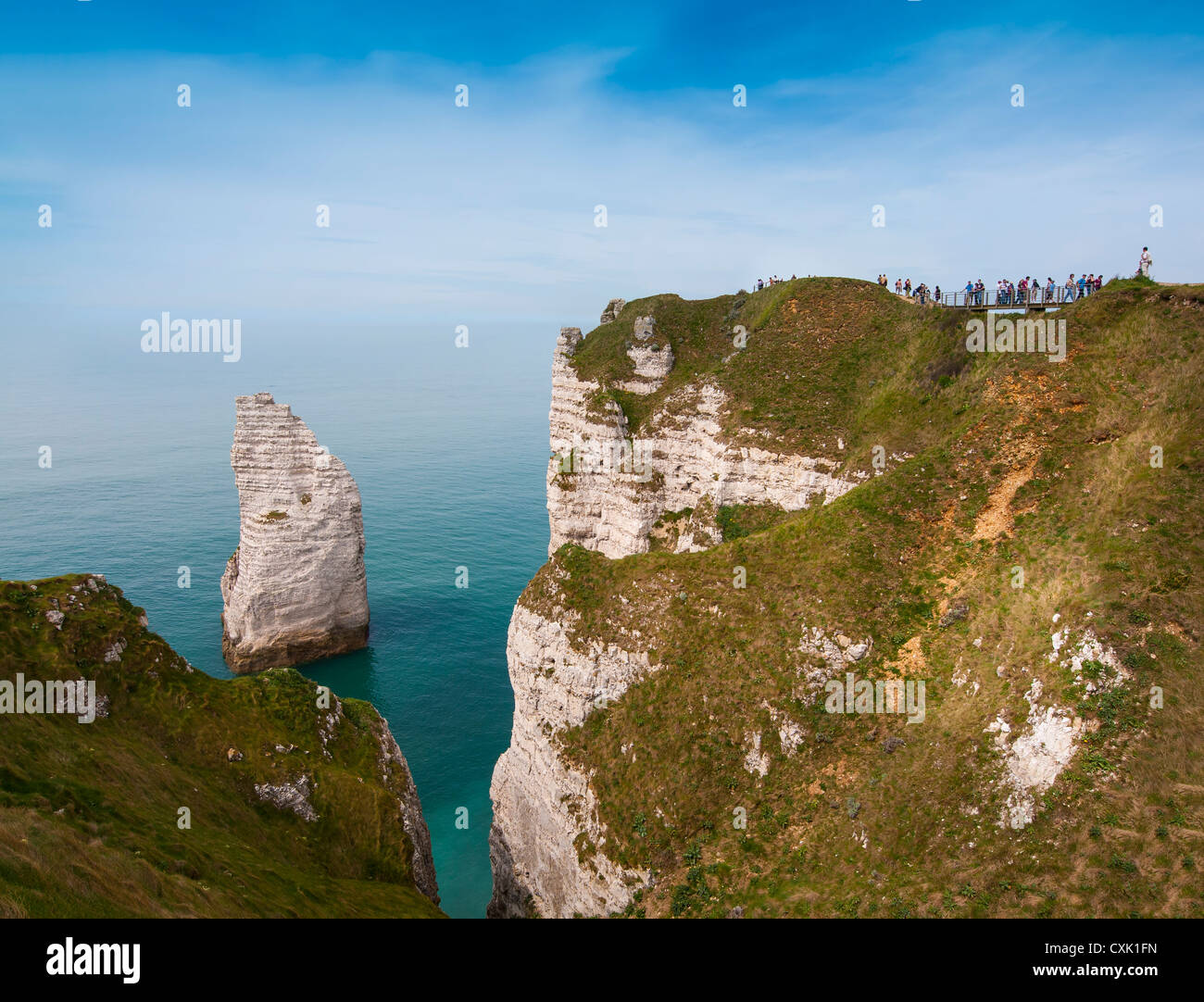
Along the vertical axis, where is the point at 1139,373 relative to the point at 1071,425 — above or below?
above

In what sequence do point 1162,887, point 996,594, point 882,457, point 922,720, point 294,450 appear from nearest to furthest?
1. point 1162,887
2. point 922,720
3. point 996,594
4. point 882,457
5. point 294,450

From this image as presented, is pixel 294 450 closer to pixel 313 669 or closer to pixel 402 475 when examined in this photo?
pixel 313 669

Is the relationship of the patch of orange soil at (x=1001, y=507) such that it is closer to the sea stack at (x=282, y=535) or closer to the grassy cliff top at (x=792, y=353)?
the grassy cliff top at (x=792, y=353)

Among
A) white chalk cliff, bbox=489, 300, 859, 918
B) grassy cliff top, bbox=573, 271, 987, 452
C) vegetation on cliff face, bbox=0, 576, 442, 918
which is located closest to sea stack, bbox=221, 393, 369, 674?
white chalk cliff, bbox=489, 300, 859, 918

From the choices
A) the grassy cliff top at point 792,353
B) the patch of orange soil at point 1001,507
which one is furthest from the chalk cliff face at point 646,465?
the patch of orange soil at point 1001,507

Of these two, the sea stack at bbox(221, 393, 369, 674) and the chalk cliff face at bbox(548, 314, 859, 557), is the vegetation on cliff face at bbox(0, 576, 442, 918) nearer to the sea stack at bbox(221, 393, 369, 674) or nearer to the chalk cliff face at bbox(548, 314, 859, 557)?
the sea stack at bbox(221, 393, 369, 674)

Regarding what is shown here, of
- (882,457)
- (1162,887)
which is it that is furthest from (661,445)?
(1162,887)
